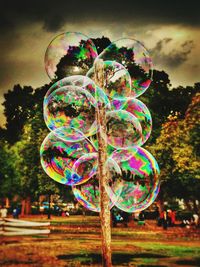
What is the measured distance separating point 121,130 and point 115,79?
1491 millimetres

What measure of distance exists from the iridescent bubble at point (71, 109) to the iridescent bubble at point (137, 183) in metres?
1.84

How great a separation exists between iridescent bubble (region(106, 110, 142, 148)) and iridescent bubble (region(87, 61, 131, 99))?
1.91ft

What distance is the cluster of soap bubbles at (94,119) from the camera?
12.2m

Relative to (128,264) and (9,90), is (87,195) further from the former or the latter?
(9,90)

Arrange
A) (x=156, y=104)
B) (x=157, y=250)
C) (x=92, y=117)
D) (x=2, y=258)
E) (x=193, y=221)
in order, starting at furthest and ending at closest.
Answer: (x=193, y=221) < (x=156, y=104) < (x=157, y=250) < (x=2, y=258) < (x=92, y=117)

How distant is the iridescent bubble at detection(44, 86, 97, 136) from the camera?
12.0 metres

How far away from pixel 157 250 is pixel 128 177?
604cm

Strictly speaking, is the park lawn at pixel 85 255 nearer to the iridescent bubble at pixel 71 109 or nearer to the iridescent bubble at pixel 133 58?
the iridescent bubble at pixel 71 109

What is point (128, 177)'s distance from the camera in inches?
517

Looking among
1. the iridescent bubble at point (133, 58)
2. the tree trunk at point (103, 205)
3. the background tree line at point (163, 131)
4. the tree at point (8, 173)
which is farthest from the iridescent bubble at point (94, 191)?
the tree at point (8, 173)

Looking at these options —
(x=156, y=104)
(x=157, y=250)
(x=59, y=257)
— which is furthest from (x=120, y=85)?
(x=156, y=104)

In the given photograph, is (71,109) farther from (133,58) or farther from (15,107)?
(15,107)

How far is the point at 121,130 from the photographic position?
40.8 feet

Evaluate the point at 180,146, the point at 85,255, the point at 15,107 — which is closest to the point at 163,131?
the point at 180,146
